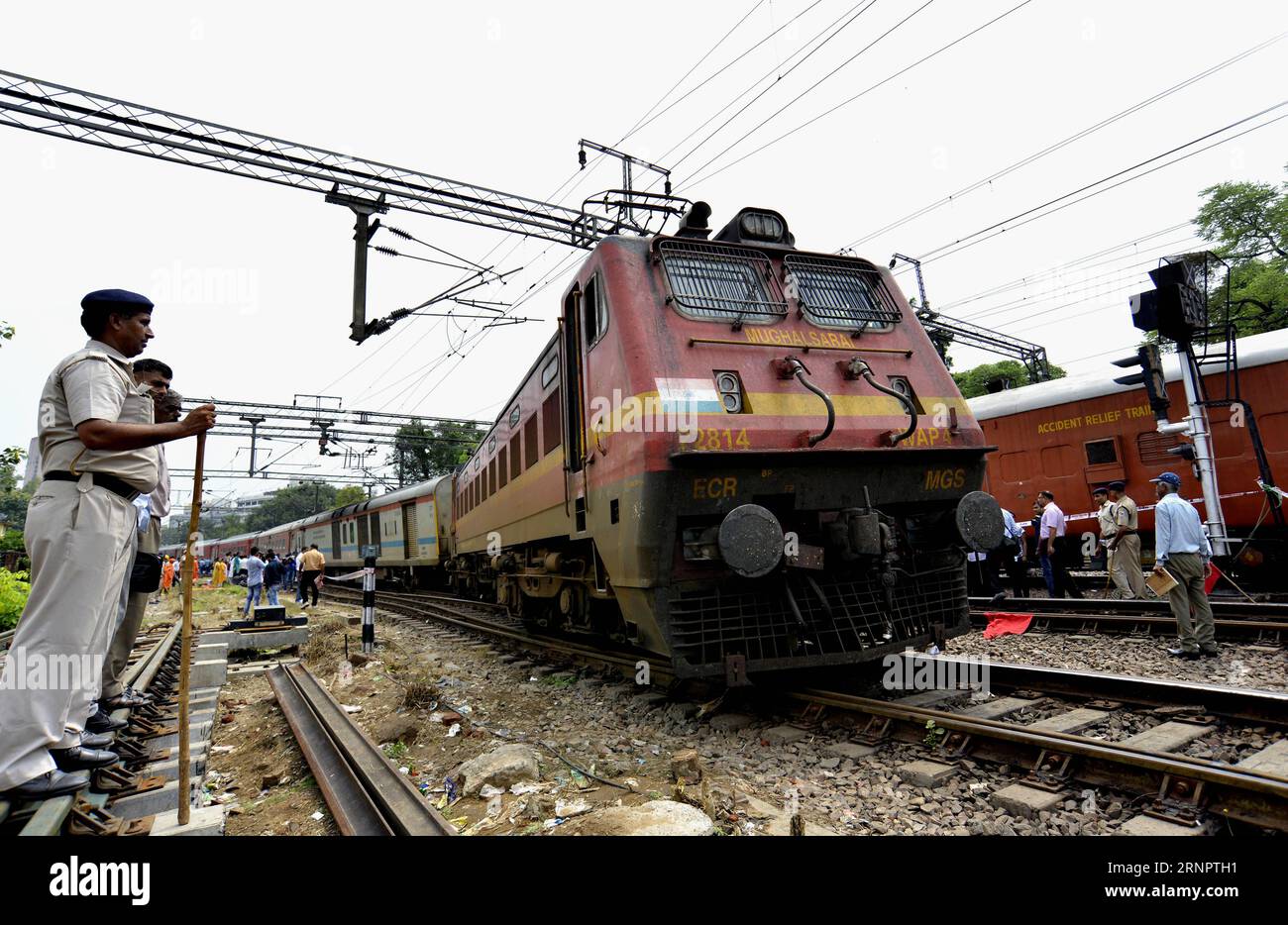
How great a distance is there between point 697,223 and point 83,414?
448 cm

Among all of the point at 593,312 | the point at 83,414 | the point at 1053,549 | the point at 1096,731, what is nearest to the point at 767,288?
the point at 593,312

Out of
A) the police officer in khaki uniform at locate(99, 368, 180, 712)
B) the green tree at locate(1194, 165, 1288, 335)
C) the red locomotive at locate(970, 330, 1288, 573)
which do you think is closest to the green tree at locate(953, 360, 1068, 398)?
the green tree at locate(1194, 165, 1288, 335)

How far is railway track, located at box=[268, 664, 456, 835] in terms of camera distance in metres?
3.08

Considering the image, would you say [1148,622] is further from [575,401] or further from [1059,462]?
[575,401]

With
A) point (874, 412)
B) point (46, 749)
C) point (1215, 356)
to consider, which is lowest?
point (46, 749)

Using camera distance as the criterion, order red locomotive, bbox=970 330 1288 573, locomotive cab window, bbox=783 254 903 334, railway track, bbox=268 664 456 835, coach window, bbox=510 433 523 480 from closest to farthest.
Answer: railway track, bbox=268 664 456 835 < locomotive cab window, bbox=783 254 903 334 < coach window, bbox=510 433 523 480 < red locomotive, bbox=970 330 1288 573

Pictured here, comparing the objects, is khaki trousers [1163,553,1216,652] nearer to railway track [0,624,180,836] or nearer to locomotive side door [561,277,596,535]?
locomotive side door [561,277,596,535]

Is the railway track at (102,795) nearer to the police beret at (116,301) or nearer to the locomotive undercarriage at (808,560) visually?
the police beret at (116,301)

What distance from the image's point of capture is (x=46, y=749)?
8.16 feet

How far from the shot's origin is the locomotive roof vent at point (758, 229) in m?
5.84

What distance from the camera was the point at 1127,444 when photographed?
11.1 meters

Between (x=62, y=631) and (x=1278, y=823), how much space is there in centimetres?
477
